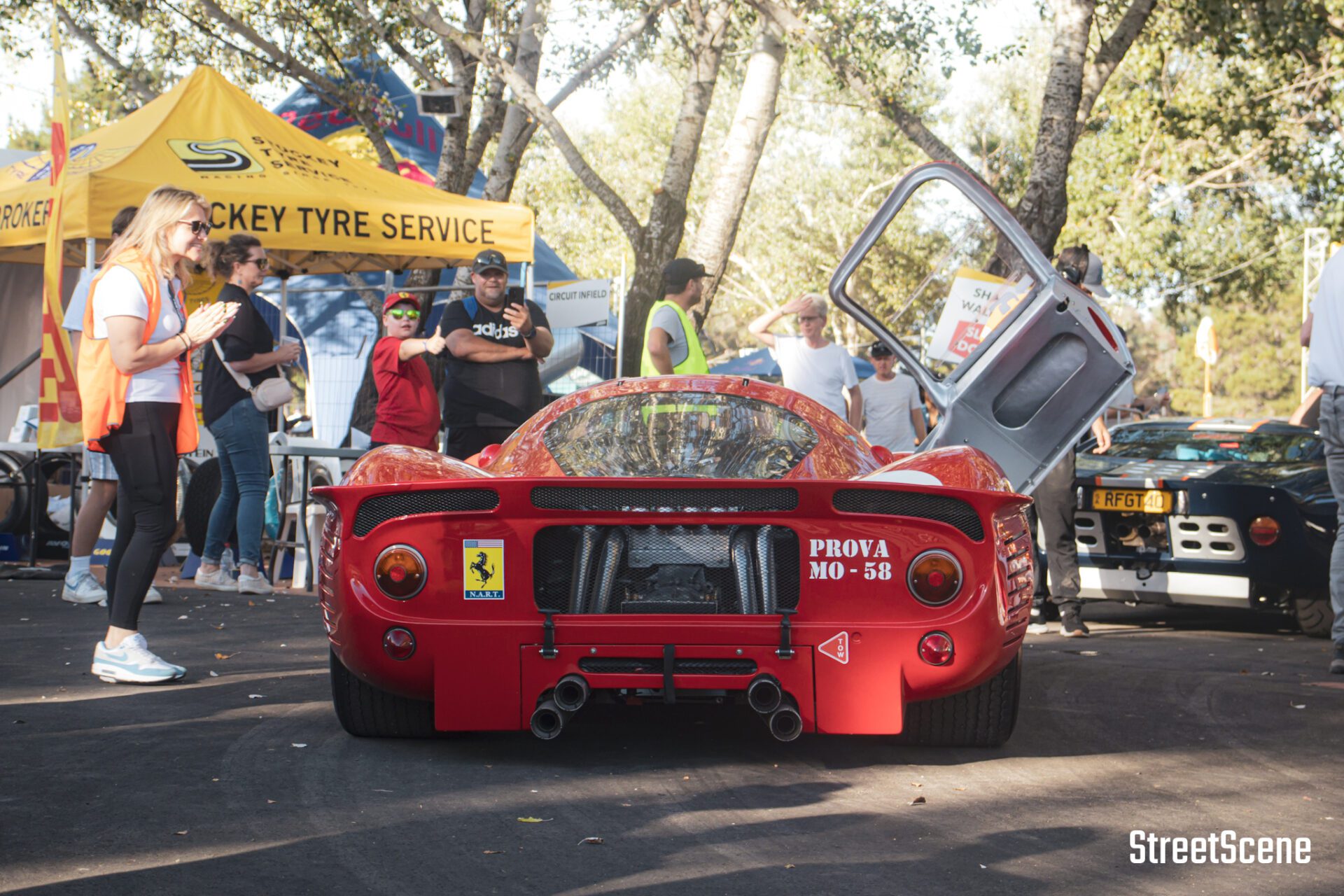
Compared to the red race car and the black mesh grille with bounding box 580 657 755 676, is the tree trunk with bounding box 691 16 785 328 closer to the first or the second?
the red race car

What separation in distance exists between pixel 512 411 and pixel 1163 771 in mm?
4151

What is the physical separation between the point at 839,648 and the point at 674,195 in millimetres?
10166

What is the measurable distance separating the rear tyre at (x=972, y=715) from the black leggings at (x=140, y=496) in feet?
8.94

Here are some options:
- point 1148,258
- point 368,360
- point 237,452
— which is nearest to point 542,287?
point 368,360

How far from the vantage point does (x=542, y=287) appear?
58.7ft

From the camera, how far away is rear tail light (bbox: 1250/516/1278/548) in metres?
7.71

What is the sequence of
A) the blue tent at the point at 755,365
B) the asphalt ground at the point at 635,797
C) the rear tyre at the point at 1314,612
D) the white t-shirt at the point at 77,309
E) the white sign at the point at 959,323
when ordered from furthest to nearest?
1. the blue tent at the point at 755,365
2. the white sign at the point at 959,323
3. the rear tyre at the point at 1314,612
4. the white t-shirt at the point at 77,309
5. the asphalt ground at the point at 635,797

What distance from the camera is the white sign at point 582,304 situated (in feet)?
47.3

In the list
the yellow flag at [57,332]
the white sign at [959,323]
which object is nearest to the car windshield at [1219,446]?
the white sign at [959,323]

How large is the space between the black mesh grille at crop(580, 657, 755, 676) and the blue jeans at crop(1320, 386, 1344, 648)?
3494mm

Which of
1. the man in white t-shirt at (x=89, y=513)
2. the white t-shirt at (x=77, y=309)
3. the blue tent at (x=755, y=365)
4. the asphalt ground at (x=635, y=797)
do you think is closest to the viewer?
the asphalt ground at (x=635, y=797)

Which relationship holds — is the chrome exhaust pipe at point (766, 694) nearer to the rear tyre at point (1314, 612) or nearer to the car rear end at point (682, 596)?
the car rear end at point (682, 596)

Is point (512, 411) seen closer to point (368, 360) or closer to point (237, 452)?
point (237, 452)

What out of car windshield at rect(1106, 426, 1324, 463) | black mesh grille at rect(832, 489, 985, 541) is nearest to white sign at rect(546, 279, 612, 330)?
car windshield at rect(1106, 426, 1324, 463)
